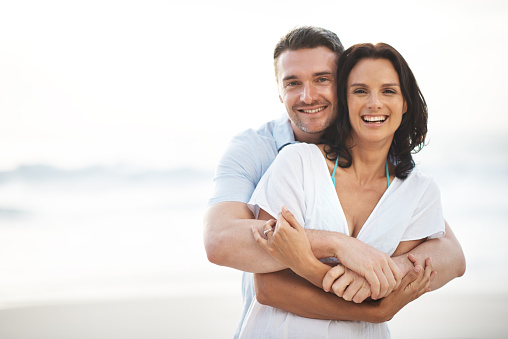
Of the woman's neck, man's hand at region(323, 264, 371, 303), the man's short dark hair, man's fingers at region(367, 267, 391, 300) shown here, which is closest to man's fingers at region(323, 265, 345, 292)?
man's hand at region(323, 264, 371, 303)

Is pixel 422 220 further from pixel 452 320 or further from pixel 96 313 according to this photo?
pixel 96 313

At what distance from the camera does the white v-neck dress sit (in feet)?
6.37

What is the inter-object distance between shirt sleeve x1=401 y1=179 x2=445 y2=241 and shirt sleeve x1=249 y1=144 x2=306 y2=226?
42 centimetres

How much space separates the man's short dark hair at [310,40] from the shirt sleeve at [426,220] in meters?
0.81

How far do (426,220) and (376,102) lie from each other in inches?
18.6

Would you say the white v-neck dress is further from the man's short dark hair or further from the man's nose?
the man's short dark hair

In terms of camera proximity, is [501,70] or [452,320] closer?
[452,320]

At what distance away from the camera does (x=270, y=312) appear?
198cm

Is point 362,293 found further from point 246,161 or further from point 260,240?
point 246,161

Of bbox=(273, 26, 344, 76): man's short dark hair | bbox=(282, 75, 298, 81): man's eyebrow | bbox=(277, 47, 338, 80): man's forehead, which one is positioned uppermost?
bbox=(273, 26, 344, 76): man's short dark hair

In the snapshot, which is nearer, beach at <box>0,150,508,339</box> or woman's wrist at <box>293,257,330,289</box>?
woman's wrist at <box>293,257,330,289</box>

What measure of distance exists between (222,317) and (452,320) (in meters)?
1.89

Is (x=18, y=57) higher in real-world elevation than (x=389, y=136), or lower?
higher

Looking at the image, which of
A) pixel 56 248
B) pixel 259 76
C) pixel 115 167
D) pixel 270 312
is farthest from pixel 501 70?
pixel 270 312
